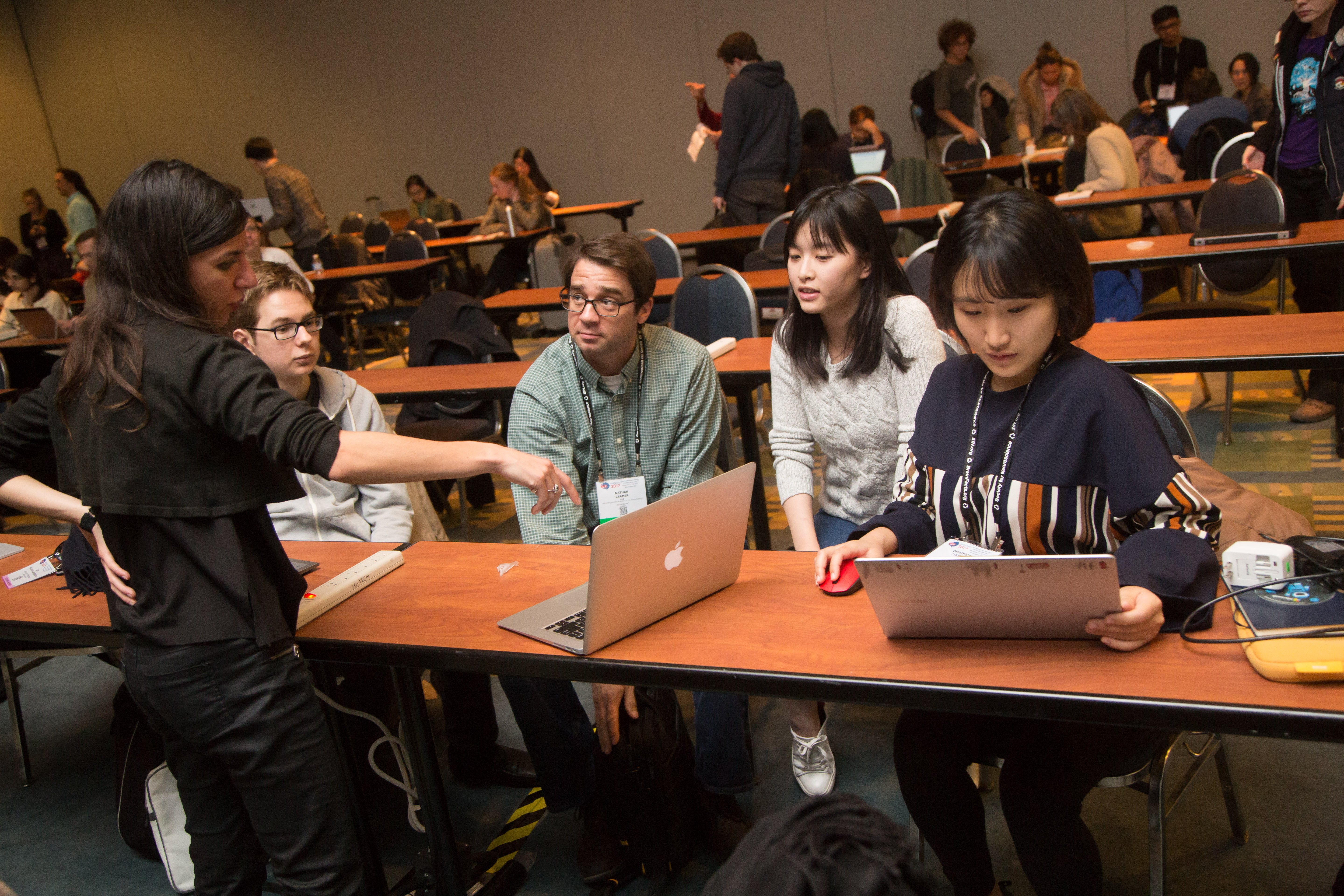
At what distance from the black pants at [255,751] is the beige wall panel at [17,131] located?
13060mm

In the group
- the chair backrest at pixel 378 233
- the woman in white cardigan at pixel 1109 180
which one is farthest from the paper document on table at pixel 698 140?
the chair backrest at pixel 378 233

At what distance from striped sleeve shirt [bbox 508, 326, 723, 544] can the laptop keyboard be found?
0.49m

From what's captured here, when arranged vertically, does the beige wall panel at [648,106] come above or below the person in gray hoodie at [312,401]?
above

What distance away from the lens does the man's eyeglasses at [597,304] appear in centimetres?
202

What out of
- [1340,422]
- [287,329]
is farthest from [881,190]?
[287,329]

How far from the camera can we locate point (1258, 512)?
6.18 feet

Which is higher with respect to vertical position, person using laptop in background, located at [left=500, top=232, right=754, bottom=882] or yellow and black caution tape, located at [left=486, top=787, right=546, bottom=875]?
person using laptop in background, located at [left=500, top=232, right=754, bottom=882]

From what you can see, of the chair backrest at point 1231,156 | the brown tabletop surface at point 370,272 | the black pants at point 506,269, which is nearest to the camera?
the chair backrest at point 1231,156

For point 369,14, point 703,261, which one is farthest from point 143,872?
point 369,14

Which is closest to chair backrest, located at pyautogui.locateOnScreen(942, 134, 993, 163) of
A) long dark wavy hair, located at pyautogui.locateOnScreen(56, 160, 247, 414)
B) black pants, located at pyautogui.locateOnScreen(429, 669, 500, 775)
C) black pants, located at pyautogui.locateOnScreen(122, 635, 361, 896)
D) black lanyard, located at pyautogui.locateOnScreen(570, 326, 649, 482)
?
black lanyard, located at pyautogui.locateOnScreen(570, 326, 649, 482)

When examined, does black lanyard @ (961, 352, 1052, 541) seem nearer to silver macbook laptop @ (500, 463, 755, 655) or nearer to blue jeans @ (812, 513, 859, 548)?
silver macbook laptop @ (500, 463, 755, 655)

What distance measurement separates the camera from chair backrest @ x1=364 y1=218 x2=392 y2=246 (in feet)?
29.7

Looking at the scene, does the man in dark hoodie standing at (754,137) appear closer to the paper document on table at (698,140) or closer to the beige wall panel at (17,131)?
the paper document on table at (698,140)

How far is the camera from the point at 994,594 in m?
1.19
